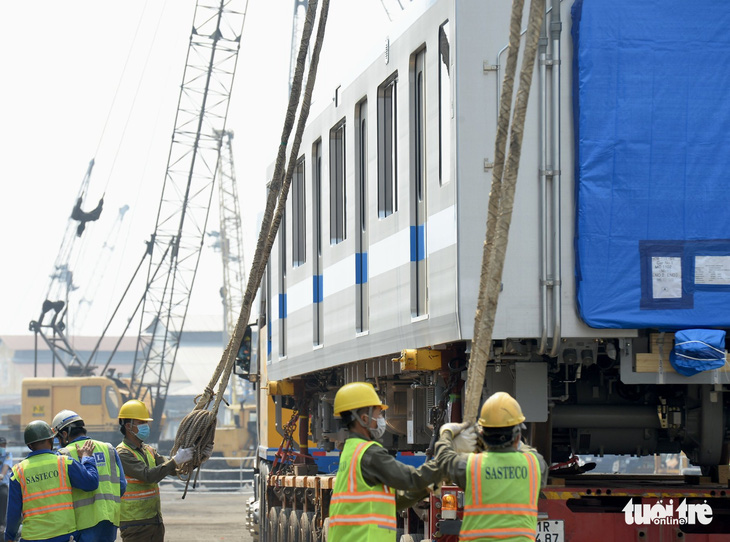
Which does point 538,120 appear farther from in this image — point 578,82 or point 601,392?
point 601,392

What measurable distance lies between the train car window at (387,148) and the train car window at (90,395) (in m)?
39.9

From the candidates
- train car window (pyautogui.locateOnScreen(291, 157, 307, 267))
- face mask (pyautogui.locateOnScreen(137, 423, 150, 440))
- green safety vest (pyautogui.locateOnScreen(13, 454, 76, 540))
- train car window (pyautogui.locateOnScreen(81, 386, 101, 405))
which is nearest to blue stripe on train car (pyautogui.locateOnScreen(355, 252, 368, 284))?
face mask (pyautogui.locateOnScreen(137, 423, 150, 440))

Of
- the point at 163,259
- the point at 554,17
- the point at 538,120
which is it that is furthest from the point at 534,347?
the point at 163,259

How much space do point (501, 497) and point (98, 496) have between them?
391 centimetres

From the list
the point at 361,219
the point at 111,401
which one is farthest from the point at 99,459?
the point at 111,401

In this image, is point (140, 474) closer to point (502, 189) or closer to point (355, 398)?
point (355, 398)

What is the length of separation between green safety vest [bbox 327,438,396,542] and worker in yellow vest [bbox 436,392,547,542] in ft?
1.28

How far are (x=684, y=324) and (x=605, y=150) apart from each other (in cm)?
119

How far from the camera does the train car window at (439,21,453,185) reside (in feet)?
26.6

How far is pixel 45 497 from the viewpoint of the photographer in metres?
8.46

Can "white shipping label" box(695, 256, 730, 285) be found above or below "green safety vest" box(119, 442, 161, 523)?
above

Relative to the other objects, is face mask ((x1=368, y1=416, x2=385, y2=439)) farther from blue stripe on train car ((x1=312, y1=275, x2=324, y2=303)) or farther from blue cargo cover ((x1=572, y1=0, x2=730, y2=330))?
blue stripe on train car ((x1=312, y1=275, x2=324, y2=303))

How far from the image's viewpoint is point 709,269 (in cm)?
779

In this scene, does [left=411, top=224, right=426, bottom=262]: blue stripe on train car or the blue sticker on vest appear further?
[left=411, top=224, right=426, bottom=262]: blue stripe on train car
